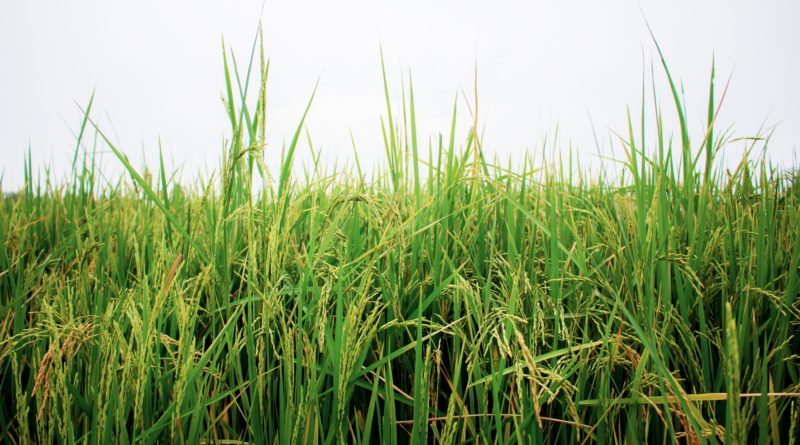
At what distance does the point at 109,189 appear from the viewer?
105 inches

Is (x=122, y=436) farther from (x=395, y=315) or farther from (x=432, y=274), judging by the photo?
(x=432, y=274)

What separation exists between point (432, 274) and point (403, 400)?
0.33 metres

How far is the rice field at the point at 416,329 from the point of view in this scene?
982 mm

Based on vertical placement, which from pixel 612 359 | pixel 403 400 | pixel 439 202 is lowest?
pixel 403 400

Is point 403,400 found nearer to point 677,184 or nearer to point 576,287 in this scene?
point 576,287

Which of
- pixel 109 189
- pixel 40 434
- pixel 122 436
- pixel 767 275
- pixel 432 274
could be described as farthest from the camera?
pixel 109 189

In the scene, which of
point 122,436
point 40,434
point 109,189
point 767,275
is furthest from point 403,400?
point 109,189

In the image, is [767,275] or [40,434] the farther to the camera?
[767,275]

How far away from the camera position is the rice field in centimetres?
98

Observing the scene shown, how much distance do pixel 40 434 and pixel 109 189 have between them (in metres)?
1.90

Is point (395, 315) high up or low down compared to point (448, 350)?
up

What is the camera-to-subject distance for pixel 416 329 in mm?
1245

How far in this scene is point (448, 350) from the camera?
1213mm

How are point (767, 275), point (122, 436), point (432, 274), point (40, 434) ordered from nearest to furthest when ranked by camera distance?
1. point (122, 436)
2. point (40, 434)
3. point (432, 274)
4. point (767, 275)
